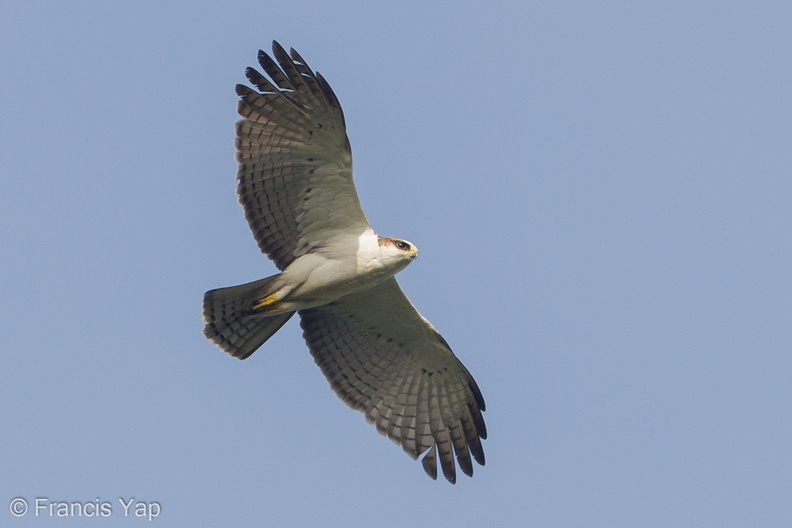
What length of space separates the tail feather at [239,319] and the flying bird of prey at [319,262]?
0.01 metres

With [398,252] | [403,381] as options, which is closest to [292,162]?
[398,252]

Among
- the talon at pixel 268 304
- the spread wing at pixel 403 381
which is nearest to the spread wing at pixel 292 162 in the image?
the talon at pixel 268 304

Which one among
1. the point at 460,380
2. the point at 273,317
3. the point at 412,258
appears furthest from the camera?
the point at 460,380

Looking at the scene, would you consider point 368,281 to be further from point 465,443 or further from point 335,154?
point 465,443

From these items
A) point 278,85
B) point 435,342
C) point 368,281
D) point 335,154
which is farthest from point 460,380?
point 278,85

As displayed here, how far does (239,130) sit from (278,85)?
0.69 m

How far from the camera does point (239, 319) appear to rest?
42.0ft

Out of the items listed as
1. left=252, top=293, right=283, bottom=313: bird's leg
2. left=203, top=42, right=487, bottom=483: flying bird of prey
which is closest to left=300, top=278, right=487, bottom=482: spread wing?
left=203, top=42, right=487, bottom=483: flying bird of prey

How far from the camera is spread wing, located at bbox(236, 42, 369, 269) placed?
12.0 metres

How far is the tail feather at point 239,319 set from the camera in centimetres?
1252

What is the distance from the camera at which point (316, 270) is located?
12.3m

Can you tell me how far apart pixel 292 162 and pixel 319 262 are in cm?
119

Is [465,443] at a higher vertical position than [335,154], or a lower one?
lower

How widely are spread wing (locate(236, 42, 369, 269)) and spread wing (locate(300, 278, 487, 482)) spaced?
1432 mm
